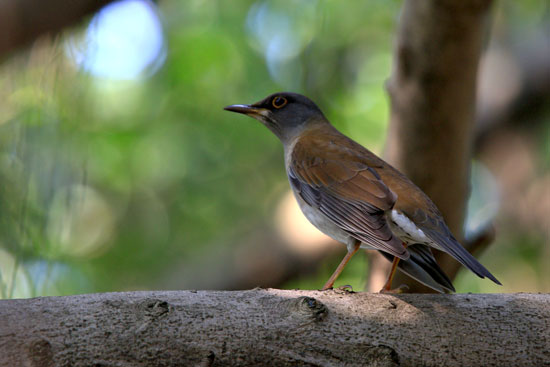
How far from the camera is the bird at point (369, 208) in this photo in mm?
4133

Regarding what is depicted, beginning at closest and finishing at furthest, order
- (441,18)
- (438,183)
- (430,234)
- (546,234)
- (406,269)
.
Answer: (430,234), (406,269), (441,18), (438,183), (546,234)

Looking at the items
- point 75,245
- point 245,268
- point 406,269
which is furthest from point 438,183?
point 75,245

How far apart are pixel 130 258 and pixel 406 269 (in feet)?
20.3

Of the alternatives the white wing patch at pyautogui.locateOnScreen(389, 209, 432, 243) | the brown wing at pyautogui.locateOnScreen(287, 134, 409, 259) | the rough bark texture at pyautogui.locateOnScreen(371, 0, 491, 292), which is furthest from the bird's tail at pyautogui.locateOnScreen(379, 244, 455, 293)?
the rough bark texture at pyautogui.locateOnScreen(371, 0, 491, 292)

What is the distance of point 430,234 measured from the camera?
4219 mm

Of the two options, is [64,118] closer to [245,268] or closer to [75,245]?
[245,268]

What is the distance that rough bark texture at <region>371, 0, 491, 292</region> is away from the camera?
5.06 m

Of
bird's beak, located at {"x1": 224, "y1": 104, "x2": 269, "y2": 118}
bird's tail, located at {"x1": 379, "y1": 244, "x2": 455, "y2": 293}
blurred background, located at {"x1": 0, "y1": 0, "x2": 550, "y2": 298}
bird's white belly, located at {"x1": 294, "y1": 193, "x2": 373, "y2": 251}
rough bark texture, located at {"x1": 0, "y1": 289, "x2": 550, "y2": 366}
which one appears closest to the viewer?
rough bark texture, located at {"x1": 0, "y1": 289, "x2": 550, "y2": 366}

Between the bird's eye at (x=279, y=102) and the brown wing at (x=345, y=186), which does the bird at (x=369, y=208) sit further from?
the bird's eye at (x=279, y=102)

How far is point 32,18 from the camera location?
4.46 metres

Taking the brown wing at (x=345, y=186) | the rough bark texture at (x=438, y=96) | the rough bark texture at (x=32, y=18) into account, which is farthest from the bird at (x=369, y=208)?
the rough bark texture at (x=32, y=18)

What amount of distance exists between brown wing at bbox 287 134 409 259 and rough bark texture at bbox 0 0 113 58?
217 centimetres

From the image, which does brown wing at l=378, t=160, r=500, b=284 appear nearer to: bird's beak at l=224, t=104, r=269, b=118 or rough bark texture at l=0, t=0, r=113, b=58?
bird's beak at l=224, t=104, r=269, b=118

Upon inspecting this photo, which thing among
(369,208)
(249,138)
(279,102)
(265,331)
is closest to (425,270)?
(369,208)
